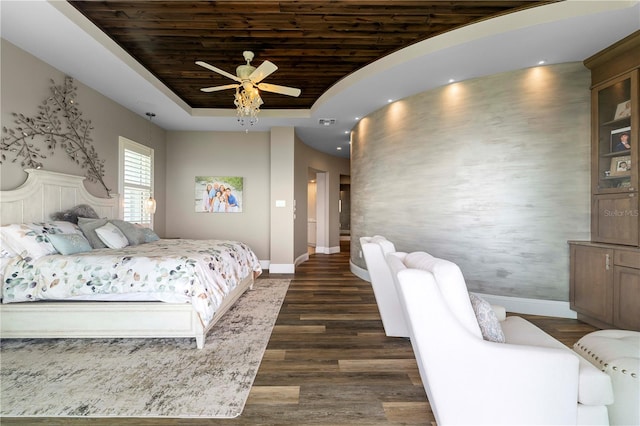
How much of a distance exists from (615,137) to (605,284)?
61.2 inches

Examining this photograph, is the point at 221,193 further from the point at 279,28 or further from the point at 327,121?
the point at 279,28

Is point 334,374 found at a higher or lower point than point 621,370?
Result: lower

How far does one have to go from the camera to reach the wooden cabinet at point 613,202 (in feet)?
9.11

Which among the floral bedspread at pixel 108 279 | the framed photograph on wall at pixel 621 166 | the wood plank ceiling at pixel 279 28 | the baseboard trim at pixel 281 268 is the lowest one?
the baseboard trim at pixel 281 268

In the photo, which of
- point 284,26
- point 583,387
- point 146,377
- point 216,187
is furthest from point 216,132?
point 583,387

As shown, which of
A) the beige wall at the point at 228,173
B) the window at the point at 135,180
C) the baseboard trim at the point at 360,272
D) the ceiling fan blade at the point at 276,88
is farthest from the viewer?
the beige wall at the point at 228,173

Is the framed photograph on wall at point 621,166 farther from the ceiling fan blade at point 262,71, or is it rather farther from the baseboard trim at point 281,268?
the baseboard trim at point 281,268

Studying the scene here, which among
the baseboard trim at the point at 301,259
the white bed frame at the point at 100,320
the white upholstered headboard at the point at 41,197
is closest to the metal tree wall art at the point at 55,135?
the white upholstered headboard at the point at 41,197

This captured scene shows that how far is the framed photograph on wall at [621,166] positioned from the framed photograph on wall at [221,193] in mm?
5838

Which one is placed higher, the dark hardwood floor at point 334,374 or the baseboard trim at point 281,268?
the baseboard trim at point 281,268

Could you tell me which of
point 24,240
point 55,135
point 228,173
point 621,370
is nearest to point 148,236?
point 24,240

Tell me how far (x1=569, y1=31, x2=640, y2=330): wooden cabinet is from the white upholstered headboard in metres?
6.01

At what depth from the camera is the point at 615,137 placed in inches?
122

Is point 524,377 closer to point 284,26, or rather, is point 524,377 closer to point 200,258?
point 200,258
